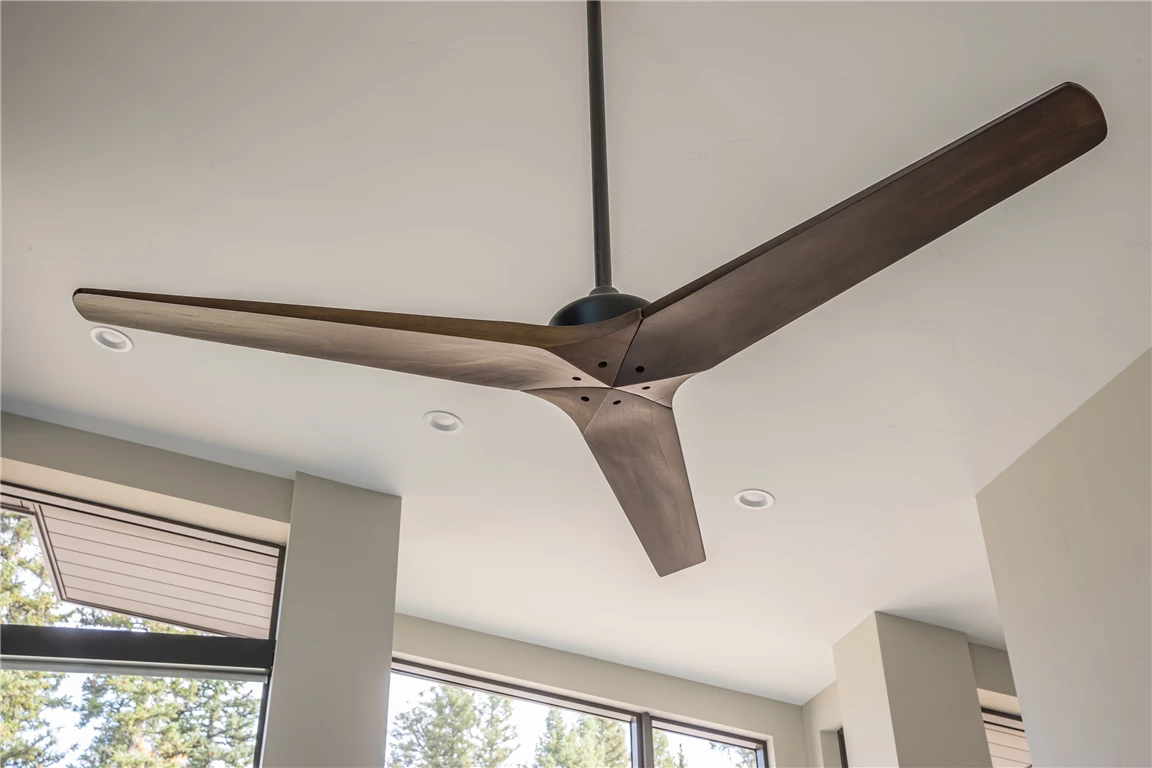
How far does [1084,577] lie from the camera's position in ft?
9.19

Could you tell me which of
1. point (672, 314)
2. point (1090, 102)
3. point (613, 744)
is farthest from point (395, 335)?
point (613, 744)

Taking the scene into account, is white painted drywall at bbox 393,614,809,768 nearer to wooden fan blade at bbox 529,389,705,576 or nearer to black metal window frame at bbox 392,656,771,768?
black metal window frame at bbox 392,656,771,768

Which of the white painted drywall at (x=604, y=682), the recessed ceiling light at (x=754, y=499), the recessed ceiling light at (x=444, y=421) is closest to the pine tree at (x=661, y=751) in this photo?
the white painted drywall at (x=604, y=682)

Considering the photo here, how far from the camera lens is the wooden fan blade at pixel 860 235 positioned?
4.52ft

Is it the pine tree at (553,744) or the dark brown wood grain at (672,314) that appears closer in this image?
the dark brown wood grain at (672,314)

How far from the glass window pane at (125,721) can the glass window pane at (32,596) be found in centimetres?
16

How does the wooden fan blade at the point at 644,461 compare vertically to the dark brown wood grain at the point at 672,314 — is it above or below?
below

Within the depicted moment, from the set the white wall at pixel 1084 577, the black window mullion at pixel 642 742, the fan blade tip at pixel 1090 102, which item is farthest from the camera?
the black window mullion at pixel 642 742

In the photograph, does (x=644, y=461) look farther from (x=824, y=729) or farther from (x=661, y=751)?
(x=824, y=729)

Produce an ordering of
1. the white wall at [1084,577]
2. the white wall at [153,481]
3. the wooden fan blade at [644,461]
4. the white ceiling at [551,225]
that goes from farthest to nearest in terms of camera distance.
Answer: the white wall at [153,481], the white wall at [1084,577], the white ceiling at [551,225], the wooden fan blade at [644,461]

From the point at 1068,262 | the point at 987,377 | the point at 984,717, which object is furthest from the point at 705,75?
the point at 984,717

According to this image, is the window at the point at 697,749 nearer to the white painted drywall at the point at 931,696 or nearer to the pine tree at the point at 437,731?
the pine tree at the point at 437,731

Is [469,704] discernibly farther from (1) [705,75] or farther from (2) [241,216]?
(1) [705,75]

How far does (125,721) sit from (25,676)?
318 millimetres
